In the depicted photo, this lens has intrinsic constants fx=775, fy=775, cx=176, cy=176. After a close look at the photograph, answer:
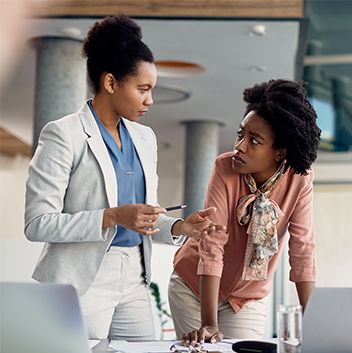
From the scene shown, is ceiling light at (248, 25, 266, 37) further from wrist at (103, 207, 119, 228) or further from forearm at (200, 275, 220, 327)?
wrist at (103, 207, 119, 228)

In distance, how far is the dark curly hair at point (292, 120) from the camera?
240cm

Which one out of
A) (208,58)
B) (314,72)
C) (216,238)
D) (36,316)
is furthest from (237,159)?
(314,72)

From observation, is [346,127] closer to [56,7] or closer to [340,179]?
[340,179]

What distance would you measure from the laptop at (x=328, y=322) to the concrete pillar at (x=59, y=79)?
545 centimetres

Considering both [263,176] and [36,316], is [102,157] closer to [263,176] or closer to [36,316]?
[263,176]

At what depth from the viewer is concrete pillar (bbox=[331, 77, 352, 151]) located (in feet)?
38.6

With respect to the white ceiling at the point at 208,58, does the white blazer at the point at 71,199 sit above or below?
below

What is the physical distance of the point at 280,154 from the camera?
8.12 ft

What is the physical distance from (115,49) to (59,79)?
15.8ft

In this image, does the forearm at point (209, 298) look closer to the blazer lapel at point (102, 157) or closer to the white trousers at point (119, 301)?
the white trousers at point (119, 301)

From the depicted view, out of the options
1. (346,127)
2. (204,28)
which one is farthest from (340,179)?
(204,28)

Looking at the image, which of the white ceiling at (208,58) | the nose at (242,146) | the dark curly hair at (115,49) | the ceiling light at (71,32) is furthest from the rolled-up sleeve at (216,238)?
the ceiling light at (71,32)

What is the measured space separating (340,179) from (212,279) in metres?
11.9

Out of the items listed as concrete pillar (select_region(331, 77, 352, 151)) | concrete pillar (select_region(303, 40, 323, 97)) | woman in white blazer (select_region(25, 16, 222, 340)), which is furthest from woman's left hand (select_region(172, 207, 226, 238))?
concrete pillar (select_region(331, 77, 352, 151))
